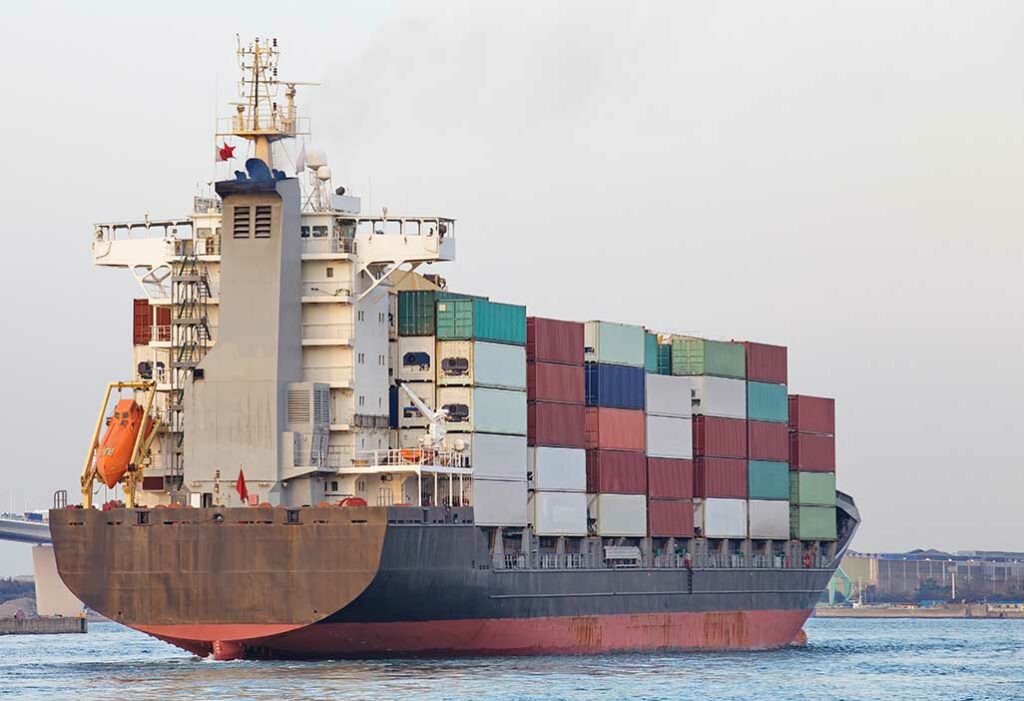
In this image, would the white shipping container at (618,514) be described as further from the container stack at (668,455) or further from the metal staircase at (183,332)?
the metal staircase at (183,332)

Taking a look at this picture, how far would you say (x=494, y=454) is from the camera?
6869cm

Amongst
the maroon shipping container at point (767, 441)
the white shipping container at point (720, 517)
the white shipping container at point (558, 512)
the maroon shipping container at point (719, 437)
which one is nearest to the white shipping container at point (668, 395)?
the maroon shipping container at point (719, 437)

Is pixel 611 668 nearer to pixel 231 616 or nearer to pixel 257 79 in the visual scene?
pixel 231 616

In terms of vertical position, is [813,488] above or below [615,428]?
below

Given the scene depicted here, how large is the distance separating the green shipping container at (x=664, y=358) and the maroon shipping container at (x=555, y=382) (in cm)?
716

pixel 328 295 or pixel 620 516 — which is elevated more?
pixel 328 295

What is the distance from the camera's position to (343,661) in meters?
63.4

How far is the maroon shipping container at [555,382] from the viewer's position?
71750 millimetres

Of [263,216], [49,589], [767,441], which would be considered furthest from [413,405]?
[49,589]

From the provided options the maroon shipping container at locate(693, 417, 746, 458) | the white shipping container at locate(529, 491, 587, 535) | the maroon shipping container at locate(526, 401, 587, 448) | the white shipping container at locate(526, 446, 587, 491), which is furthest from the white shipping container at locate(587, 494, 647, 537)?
the maroon shipping container at locate(693, 417, 746, 458)

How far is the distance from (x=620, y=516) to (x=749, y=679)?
11.8 meters

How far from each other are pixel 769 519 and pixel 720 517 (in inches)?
162

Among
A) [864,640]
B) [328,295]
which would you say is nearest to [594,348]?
[328,295]

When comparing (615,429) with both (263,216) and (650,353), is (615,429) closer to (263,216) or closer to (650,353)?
(650,353)
